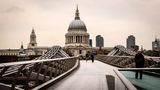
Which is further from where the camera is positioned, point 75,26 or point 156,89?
point 75,26

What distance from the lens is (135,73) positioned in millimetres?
10320

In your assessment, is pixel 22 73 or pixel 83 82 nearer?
pixel 22 73

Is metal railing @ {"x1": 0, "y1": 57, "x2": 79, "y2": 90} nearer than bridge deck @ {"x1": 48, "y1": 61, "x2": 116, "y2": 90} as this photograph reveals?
Yes

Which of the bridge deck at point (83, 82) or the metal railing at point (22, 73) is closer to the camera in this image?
the metal railing at point (22, 73)

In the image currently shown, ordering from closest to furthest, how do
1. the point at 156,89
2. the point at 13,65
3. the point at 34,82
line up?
the point at 13,65
the point at 156,89
the point at 34,82

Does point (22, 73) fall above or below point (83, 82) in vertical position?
above

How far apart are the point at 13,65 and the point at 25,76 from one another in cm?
180

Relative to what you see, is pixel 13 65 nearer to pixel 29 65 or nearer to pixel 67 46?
pixel 29 65

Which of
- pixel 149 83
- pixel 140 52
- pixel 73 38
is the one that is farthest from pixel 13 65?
pixel 73 38

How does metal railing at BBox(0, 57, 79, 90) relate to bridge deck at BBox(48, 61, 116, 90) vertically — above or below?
above

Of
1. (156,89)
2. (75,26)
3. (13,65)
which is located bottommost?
(156,89)

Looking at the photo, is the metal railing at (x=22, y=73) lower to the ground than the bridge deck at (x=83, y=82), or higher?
higher

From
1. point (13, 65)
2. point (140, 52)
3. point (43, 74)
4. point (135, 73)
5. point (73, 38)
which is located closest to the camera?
point (13, 65)

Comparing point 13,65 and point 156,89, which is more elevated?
point 13,65
